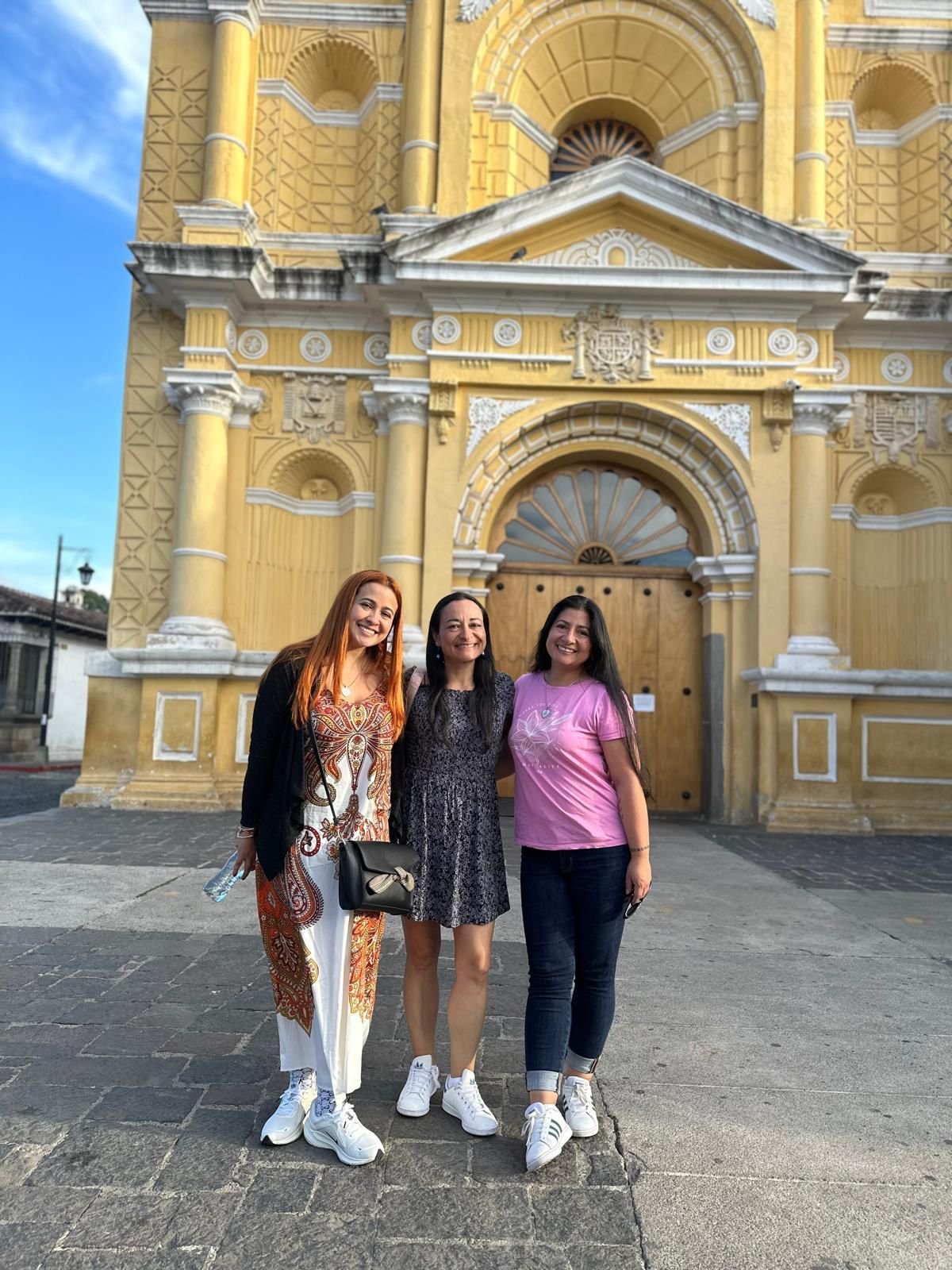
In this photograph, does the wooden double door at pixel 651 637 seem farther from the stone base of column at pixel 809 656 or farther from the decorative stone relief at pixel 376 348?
the decorative stone relief at pixel 376 348

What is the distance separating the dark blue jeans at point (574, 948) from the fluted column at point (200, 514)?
8.25 m

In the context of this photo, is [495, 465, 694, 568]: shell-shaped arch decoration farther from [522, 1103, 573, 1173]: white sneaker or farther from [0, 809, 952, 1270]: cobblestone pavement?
[522, 1103, 573, 1173]: white sneaker

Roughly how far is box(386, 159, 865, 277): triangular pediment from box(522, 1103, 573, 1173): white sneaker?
9521 millimetres

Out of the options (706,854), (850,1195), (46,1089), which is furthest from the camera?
(706,854)

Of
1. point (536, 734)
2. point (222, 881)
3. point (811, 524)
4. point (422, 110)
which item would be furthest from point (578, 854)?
point (422, 110)

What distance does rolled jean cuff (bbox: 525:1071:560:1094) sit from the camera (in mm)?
2637

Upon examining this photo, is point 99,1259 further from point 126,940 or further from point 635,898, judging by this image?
point 126,940

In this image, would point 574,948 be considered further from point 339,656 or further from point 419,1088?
point 339,656

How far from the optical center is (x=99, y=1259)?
2.07 meters

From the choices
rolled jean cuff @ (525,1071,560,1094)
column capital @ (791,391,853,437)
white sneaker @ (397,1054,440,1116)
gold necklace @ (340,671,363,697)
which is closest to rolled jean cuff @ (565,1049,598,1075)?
rolled jean cuff @ (525,1071,560,1094)

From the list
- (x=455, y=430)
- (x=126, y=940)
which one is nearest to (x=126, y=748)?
(x=455, y=430)

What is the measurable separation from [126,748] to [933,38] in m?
13.5

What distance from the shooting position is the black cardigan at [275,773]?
264 cm

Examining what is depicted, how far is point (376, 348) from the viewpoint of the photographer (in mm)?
11383
